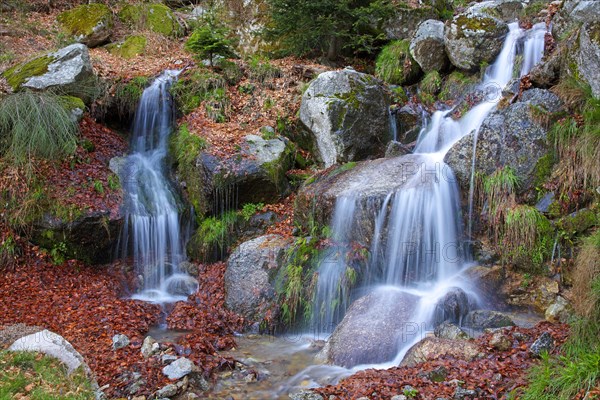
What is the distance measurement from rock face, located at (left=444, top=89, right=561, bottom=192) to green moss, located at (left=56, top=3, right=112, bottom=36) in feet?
36.1

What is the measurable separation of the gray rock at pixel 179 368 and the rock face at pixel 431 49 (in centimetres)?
820

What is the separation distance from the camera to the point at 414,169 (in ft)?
25.8

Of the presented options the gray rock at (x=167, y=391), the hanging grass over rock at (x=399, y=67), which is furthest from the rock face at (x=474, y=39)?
the gray rock at (x=167, y=391)

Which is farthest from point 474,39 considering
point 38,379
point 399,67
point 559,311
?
point 38,379

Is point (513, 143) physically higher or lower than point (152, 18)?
lower

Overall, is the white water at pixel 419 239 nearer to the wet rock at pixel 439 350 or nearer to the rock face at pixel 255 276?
the rock face at pixel 255 276

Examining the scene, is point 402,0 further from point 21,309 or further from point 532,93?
point 21,309

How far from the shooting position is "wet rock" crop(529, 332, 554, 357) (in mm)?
4934

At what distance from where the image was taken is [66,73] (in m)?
9.77

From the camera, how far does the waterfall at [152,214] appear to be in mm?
8461

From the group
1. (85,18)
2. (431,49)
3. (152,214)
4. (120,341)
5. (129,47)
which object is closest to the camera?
(120,341)

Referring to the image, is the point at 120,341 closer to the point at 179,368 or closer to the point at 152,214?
the point at 179,368

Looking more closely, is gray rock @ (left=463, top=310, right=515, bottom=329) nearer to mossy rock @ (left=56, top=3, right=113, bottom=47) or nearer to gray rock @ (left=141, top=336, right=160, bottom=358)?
gray rock @ (left=141, top=336, right=160, bottom=358)

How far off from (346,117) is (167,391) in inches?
234
